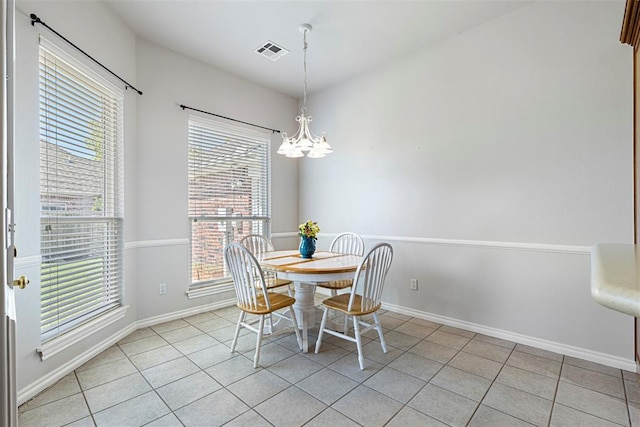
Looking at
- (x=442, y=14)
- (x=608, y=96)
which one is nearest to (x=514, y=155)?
(x=608, y=96)

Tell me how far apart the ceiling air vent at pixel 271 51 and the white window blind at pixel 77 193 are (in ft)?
4.85

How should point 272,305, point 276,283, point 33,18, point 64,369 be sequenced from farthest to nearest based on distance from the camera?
point 276,283 < point 272,305 < point 64,369 < point 33,18

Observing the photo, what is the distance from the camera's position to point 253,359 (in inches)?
92.8

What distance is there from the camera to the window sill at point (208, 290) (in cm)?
340

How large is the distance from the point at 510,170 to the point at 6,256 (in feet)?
10.6

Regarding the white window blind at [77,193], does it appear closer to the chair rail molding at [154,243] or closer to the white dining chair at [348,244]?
the chair rail molding at [154,243]

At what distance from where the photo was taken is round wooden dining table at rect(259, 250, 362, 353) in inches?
89.7

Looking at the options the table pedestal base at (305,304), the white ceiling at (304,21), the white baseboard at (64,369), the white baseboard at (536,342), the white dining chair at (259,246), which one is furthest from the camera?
the white dining chair at (259,246)

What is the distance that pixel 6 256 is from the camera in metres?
0.85

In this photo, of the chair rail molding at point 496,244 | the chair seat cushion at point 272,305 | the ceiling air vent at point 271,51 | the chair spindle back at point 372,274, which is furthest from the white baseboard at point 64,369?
the ceiling air vent at point 271,51

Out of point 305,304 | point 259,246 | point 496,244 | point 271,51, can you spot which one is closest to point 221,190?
point 259,246

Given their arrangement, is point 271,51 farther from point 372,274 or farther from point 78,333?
point 78,333

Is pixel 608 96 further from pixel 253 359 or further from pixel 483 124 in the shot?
pixel 253 359

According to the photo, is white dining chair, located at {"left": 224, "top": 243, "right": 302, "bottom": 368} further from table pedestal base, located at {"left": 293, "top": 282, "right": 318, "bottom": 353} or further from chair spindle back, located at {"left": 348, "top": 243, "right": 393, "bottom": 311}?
chair spindle back, located at {"left": 348, "top": 243, "right": 393, "bottom": 311}
